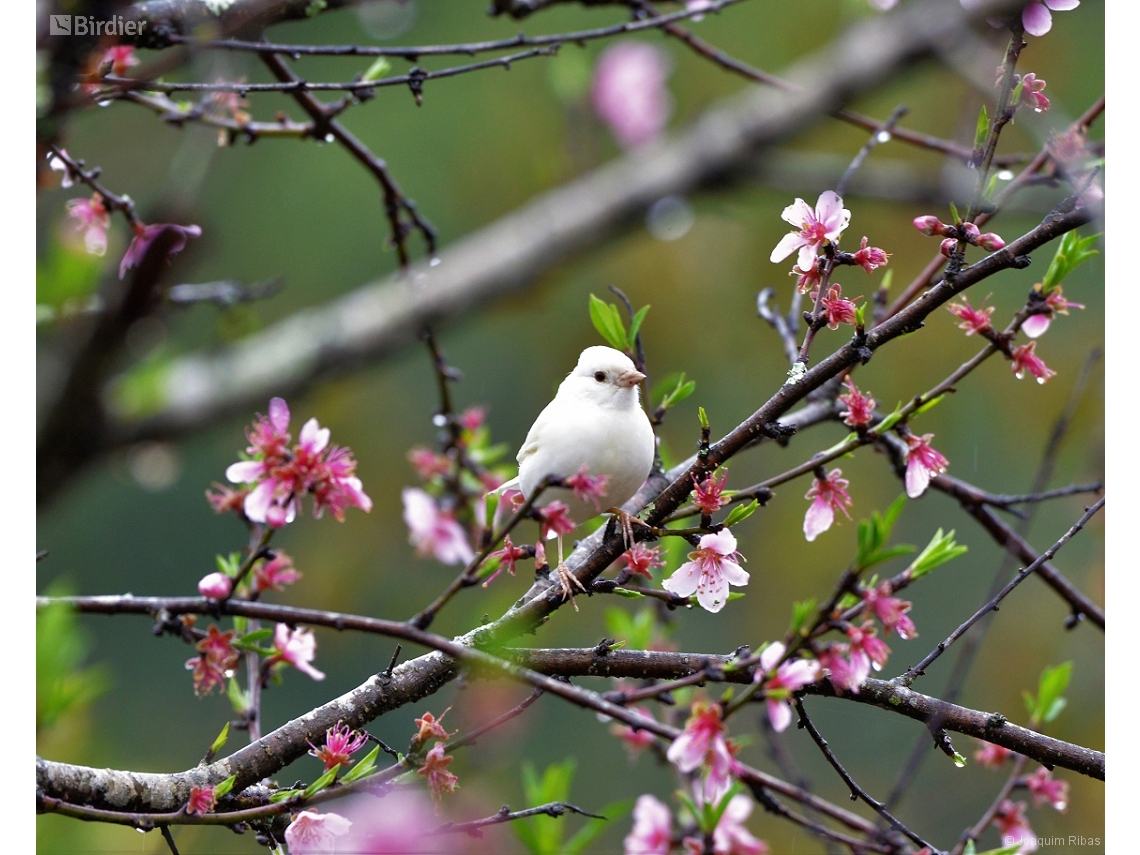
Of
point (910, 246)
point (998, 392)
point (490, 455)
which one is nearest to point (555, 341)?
point (910, 246)

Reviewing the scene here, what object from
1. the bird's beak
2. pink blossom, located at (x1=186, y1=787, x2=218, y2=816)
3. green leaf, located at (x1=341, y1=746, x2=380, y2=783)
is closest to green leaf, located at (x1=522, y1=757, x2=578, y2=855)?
green leaf, located at (x1=341, y1=746, x2=380, y2=783)

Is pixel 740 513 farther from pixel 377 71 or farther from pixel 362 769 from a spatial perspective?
pixel 377 71

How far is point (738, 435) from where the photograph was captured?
2.46 ft

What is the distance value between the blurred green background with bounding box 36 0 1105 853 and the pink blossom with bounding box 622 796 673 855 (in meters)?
0.85

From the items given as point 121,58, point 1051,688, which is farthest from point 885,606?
point 121,58

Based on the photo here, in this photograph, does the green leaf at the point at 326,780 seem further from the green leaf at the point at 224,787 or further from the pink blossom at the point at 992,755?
the pink blossom at the point at 992,755

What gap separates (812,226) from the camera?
74 centimetres

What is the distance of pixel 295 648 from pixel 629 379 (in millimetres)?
424

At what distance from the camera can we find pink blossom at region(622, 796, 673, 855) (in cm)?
72

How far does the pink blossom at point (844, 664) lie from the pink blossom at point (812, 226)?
1.00 ft

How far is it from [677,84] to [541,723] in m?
2.66

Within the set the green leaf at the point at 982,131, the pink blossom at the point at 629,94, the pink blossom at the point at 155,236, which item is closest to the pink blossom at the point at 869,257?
the green leaf at the point at 982,131

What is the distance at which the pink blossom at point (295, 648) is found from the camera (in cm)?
95
